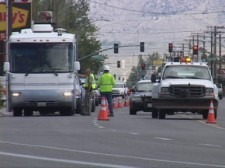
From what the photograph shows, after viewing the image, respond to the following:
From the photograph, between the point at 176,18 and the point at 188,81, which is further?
the point at 176,18

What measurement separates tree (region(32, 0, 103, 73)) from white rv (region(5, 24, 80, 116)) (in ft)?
104

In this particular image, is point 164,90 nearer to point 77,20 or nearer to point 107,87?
point 107,87

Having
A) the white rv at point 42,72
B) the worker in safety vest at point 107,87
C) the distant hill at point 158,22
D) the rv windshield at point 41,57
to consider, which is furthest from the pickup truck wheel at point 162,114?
the distant hill at point 158,22

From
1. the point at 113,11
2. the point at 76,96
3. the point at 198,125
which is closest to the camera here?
the point at 198,125

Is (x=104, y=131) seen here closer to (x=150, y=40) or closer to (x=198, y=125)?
(x=198, y=125)

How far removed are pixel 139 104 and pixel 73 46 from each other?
5.81 metres

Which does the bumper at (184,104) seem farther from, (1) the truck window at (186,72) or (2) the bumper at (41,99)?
(2) the bumper at (41,99)

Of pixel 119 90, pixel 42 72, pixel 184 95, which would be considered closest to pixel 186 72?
pixel 184 95

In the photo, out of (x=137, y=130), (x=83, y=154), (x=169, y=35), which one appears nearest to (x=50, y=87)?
(x=137, y=130)

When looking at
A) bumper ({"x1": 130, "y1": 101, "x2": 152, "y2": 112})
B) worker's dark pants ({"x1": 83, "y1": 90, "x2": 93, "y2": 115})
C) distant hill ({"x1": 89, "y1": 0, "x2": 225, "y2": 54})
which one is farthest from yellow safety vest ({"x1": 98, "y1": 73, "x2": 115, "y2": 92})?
distant hill ({"x1": 89, "y1": 0, "x2": 225, "y2": 54})

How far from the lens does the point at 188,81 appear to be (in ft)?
101

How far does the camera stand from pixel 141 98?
38.3 metres

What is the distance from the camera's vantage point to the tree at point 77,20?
2874 inches

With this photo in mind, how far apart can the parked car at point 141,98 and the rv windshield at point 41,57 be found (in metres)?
5.61
